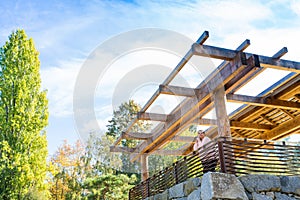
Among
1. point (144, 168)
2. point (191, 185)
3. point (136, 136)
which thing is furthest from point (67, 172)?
point (191, 185)

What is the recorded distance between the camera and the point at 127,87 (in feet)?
27.5

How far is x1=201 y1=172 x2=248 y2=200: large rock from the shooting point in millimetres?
4117

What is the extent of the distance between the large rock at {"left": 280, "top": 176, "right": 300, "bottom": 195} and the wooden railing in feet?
0.77

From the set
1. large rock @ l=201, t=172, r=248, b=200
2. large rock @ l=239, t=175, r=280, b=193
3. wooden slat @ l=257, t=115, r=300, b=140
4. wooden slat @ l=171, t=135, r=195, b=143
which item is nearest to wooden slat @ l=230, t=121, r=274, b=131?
wooden slat @ l=257, t=115, r=300, b=140

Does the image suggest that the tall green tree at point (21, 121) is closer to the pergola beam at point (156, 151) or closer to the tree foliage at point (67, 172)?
the pergola beam at point (156, 151)

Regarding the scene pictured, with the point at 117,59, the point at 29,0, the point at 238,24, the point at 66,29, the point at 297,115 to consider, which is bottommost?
the point at 297,115

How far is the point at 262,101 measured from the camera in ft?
21.9

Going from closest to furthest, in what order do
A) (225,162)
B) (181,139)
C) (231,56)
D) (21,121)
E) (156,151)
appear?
1. (225,162)
2. (231,56)
3. (181,139)
4. (156,151)
5. (21,121)

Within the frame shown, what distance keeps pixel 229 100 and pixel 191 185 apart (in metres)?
2.23

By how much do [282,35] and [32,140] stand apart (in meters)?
9.93

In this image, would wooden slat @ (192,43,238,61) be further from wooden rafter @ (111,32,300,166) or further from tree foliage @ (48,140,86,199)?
tree foliage @ (48,140,86,199)

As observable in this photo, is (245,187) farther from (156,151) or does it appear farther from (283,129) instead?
(156,151)

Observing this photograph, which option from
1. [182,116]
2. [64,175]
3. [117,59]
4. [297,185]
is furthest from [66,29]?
[64,175]

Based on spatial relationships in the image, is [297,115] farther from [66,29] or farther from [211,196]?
[66,29]
